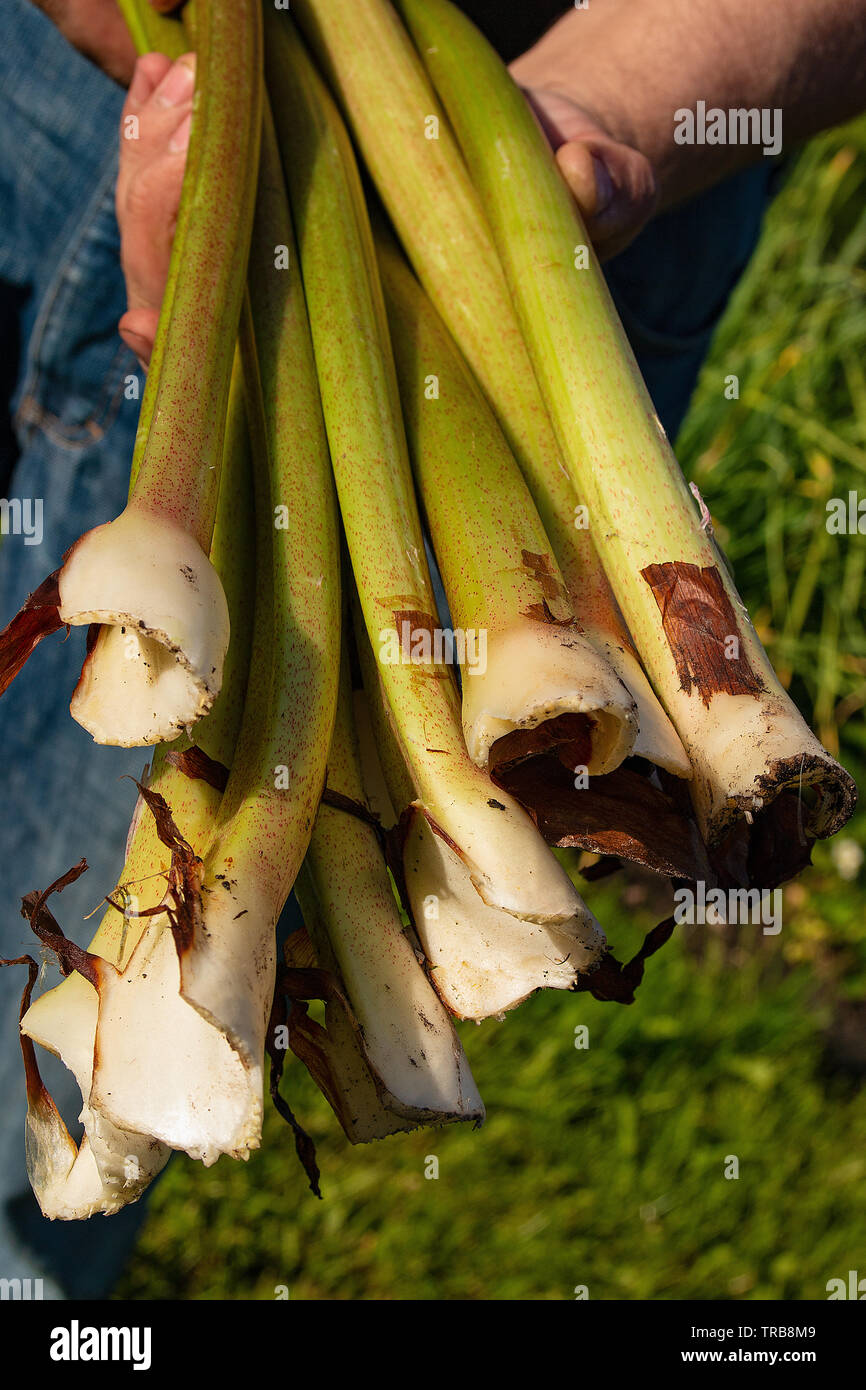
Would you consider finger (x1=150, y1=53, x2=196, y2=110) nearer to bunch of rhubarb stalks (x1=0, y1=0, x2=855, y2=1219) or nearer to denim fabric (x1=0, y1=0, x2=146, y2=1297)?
bunch of rhubarb stalks (x1=0, y1=0, x2=855, y2=1219)

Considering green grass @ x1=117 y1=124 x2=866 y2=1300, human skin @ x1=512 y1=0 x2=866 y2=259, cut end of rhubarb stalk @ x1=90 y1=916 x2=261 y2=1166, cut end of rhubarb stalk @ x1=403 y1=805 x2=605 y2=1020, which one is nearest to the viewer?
cut end of rhubarb stalk @ x1=90 y1=916 x2=261 y2=1166

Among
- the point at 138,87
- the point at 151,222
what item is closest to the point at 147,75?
the point at 138,87

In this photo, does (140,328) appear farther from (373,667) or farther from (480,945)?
(480,945)

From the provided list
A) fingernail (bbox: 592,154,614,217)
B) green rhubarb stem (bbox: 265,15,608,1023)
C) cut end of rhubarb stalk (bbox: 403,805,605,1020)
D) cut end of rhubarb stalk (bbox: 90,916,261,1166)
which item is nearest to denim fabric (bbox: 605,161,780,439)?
fingernail (bbox: 592,154,614,217)

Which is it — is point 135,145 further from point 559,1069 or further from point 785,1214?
point 785,1214

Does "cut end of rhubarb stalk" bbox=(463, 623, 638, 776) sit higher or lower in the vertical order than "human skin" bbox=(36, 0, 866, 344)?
lower

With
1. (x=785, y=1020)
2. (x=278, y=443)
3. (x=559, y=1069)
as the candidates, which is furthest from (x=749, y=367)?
(x=278, y=443)
